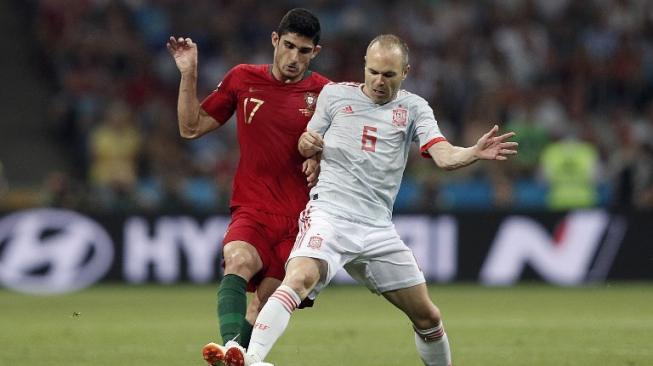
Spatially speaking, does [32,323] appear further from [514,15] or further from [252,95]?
[514,15]

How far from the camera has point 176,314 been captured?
43.4ft

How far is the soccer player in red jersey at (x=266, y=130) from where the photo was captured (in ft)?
26.4

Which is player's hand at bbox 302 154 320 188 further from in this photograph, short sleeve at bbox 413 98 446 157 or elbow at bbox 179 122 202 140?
elbow at bbox 179 122 202 140

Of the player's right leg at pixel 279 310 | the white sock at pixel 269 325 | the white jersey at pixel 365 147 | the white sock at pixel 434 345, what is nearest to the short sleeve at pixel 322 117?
the white jersey at pixel 365 147

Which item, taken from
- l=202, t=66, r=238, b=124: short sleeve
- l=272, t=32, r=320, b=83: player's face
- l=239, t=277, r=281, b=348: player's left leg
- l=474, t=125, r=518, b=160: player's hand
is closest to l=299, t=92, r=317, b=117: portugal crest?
l=272, t=32, r=320, b=83: player's face

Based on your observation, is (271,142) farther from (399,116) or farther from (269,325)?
(269,325)

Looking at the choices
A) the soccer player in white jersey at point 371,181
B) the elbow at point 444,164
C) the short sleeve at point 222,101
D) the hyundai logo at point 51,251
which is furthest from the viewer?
the hyundai logo at point 51,251

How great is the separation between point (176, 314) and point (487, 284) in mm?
Answer: 4909

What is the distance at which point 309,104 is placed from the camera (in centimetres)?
831

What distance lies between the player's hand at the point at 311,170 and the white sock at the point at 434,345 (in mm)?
1110

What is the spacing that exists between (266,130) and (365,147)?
811mm

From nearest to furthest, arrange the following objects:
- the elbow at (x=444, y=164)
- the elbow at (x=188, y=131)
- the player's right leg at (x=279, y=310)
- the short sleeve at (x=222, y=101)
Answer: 1. the player's right leg at (x=279, y=310)
2. the elbow at (x=444, y=164)
3. the elbow at (x=188, y=131)
4. the short sleeve at (x=222, y=101)

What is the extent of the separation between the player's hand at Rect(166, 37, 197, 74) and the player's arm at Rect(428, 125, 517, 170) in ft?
5.59

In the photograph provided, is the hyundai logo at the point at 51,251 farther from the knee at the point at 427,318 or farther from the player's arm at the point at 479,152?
the player's arm at the point at 479,152
